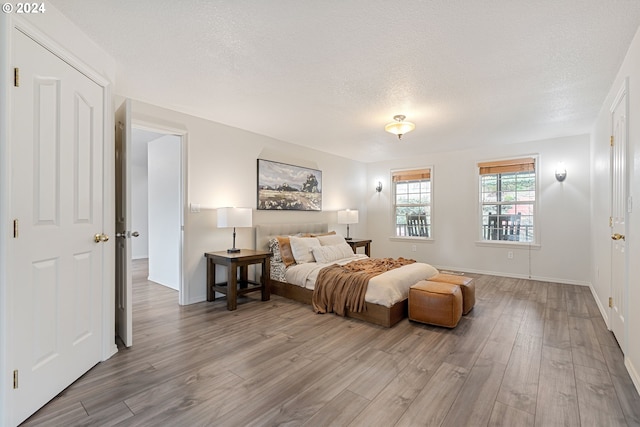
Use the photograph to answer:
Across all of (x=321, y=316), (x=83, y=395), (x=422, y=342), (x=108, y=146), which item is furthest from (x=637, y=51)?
(x=83, y=395)

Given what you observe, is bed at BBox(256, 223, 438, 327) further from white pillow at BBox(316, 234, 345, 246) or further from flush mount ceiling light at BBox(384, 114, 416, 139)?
flush mount ceiling light at BBox(384, 114, 416, 139)

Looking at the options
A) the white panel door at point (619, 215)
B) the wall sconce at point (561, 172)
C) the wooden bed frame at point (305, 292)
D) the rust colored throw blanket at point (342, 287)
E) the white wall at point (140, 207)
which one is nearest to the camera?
the white panel door at point (619, 215)

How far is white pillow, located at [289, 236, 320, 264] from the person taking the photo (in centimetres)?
438

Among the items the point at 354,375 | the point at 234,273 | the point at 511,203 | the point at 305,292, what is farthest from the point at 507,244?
the point at 234,273

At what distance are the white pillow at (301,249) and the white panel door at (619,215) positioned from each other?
3264mm

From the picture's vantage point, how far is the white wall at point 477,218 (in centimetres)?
486

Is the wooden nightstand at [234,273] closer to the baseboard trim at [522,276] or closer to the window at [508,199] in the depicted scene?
the baseboard trim at [522,276]

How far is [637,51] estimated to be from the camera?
2.11 meters

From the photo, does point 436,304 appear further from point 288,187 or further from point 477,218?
point 477,218

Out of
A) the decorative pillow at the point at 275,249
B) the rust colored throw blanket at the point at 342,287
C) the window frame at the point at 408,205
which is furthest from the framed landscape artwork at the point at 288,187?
the window frame at the point at 408,205

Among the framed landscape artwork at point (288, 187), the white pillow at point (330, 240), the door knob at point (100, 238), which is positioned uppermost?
the framed landscape artwork at point (288, 187)

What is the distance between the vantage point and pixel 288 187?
521 cm

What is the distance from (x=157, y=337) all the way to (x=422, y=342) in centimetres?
244

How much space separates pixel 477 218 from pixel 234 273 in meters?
4.58
